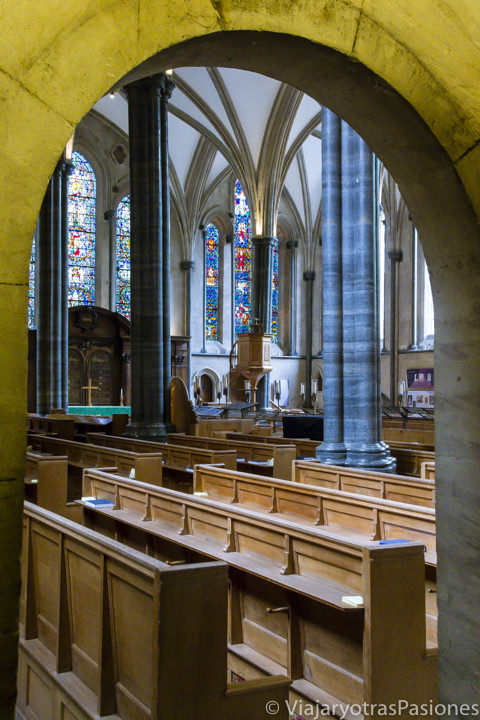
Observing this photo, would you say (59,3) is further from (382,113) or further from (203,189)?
(203,189)

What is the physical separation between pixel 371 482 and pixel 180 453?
314 cm

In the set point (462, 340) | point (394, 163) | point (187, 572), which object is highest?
point (394, 163)

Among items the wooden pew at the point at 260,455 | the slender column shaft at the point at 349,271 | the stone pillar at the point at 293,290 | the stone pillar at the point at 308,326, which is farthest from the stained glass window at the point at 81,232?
the slender column shaft at the point at 349,271

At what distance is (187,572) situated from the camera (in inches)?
111

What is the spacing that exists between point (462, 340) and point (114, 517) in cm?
402

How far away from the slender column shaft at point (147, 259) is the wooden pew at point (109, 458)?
77.6 inches

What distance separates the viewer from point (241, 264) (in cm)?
3102

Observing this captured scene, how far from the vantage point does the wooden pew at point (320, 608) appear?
3428 millimetres

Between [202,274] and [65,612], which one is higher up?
[202,274]

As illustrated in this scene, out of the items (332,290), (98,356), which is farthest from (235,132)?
(332,290)

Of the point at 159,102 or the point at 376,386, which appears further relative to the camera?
the point at 159,102

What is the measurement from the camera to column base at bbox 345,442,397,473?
30.2ft

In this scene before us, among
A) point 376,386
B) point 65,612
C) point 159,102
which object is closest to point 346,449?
point 376,386

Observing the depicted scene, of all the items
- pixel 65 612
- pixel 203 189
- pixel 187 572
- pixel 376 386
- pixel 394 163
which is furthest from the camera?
pixel 203 189
